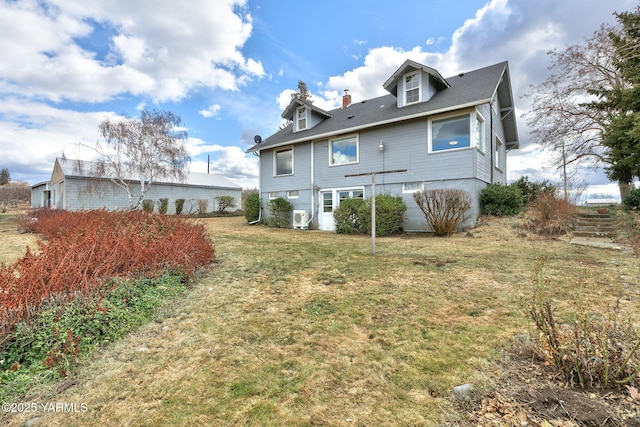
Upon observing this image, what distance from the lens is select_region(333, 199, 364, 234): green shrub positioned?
1048 centimetres

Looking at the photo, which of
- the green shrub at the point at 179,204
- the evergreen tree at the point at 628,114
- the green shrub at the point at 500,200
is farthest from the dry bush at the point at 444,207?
the green shrub at the point at 179,204

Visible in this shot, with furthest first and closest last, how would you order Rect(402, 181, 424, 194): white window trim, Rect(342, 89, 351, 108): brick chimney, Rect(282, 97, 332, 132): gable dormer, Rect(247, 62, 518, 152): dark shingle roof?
Rect(342, 89, 351, 108): brick chimney → Rect(282, 97, 332, 132): gable dormer → Rect(402, 181, 424, 194): white window trim → Rect(247, 62, 518, 152): dark shingle roof

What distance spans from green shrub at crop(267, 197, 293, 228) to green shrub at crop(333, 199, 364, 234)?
396 centimetres

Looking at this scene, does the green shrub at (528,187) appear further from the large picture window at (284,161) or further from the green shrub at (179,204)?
the green shrub at (179,204)

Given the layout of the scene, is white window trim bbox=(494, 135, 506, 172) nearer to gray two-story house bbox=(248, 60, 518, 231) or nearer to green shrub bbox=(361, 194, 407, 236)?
gray two-story house bbox=(248, 60, 518, 231)

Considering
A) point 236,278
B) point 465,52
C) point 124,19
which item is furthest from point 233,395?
point 465,52

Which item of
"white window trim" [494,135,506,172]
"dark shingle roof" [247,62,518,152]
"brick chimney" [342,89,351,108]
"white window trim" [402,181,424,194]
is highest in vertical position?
"brick chimney" [342,89,351,108]

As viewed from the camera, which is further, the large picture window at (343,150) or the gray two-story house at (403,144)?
the large picture window at (343,150)

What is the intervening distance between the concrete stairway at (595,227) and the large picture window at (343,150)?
8382 millimetres

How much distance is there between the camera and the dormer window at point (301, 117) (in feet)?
48.9

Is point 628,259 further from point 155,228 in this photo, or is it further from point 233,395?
point 155,228

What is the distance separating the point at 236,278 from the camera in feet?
14.9

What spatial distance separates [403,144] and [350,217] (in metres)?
3.80

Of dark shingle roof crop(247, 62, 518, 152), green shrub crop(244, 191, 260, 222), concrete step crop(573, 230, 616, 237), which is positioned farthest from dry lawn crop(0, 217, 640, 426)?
green shrub crop(244, 191, 260, 222)
